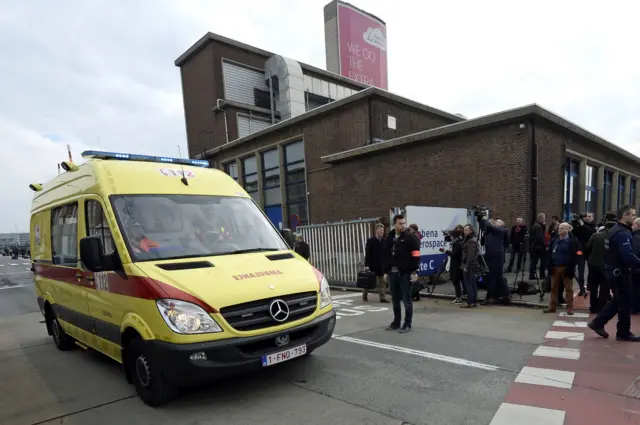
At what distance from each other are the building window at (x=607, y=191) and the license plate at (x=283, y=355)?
69.1 feet

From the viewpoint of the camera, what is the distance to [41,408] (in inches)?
155

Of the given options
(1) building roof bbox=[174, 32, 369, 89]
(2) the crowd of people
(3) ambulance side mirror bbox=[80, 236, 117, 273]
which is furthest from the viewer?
(1) building roof bbox=[174, 32, 369, 89]

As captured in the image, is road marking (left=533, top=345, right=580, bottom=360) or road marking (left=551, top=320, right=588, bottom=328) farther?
road marking (left=551, top=320, right=588, bottom=328)

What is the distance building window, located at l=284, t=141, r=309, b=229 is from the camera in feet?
77.6

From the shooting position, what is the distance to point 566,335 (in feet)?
18.6

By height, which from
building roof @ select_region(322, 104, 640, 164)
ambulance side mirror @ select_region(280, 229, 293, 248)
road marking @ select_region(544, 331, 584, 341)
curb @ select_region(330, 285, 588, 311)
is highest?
building roof @ select_region(322, 104, 640, 164)

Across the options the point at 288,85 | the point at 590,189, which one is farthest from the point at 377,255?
the point at 288,85

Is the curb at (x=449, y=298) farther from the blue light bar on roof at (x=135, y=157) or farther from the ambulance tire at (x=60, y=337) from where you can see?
the ambulance tire at (x=60, y=337)

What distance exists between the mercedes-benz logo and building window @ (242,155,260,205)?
2429cm

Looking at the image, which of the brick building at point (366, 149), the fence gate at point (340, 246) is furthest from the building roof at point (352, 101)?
the fence gate at point (340, 246)

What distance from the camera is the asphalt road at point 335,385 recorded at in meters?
3.42

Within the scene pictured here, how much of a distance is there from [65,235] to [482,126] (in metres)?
13.2

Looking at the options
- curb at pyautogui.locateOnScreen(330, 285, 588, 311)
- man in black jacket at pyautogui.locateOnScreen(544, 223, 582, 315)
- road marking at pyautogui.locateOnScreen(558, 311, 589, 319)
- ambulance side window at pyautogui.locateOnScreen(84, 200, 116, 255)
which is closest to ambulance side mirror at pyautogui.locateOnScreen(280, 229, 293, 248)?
ambulance side window at pyautogui.locateOnScreen(84, 200, 116, 255)

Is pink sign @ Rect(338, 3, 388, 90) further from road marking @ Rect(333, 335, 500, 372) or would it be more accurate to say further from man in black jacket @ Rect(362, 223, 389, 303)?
road marking @ Rect(333, 335, 500, 372)
